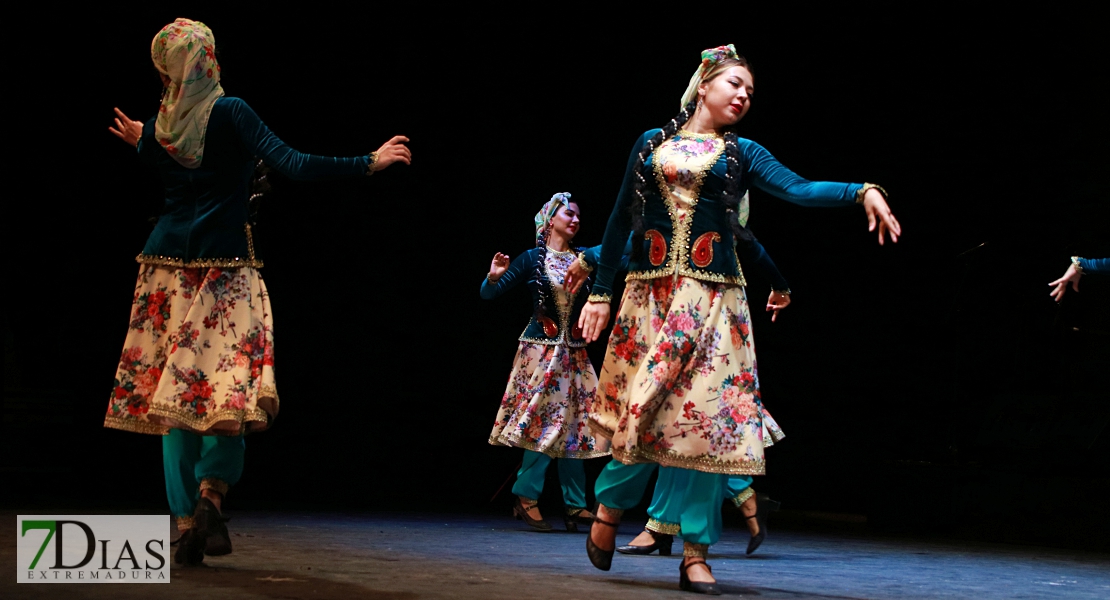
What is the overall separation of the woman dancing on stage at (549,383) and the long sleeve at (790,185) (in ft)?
6.14

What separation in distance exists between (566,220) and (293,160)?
2280mm

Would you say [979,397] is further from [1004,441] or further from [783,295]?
[783,295]

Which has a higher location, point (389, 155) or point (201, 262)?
point (389, 155)

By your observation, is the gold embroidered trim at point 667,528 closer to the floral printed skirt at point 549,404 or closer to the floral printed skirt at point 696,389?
the floral printed skirt at point 696,389

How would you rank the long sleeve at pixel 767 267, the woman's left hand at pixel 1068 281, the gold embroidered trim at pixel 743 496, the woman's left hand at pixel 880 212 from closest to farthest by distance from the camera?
1. the woman's left hand at pixel 880 212
2. the long sleeve at pixel 767 267
3. the woman's left hand at pixel 1068 281
4. the gold embroidered trim at pixel 743 496

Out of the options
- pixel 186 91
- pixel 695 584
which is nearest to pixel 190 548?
pixel 186 91

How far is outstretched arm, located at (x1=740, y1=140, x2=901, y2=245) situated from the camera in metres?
2.59

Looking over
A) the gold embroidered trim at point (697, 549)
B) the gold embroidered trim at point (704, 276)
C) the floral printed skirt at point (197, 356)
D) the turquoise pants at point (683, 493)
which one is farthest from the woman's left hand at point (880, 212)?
the floral printed skirt at point (197, 356)

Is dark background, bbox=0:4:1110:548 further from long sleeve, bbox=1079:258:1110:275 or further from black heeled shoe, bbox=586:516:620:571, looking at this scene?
black heeled shoe, bbox=586:516:620:571

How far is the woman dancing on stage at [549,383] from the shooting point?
4910 millimetres

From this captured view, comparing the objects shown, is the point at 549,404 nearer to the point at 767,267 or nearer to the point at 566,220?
the point at 566,220

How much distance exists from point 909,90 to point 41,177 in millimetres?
4663

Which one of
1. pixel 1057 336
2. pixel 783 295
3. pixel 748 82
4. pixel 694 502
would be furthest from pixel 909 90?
pixel 694 502

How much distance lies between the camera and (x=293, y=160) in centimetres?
293
